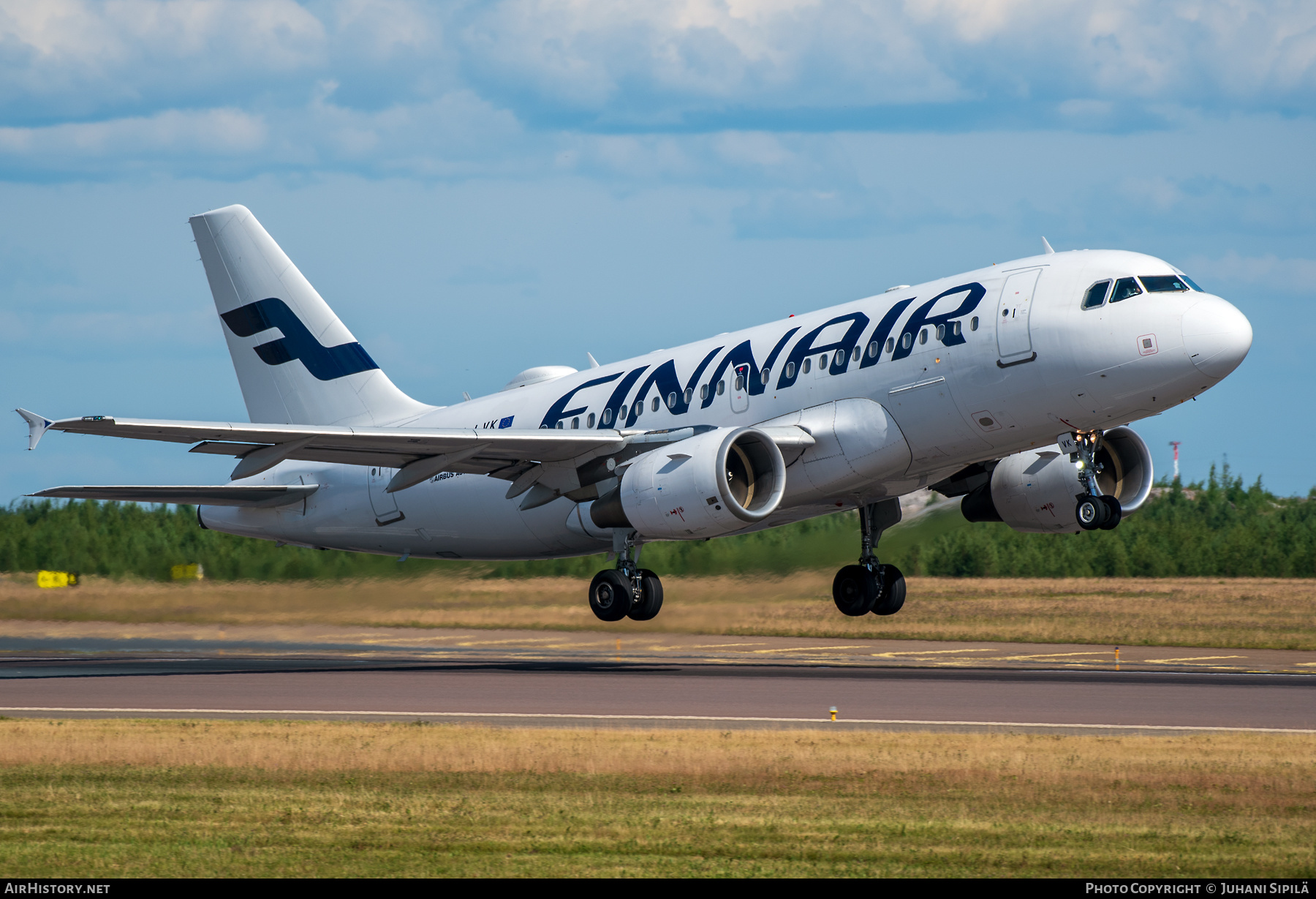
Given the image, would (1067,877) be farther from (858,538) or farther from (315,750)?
(858,538)

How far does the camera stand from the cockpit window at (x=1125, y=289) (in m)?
26.5

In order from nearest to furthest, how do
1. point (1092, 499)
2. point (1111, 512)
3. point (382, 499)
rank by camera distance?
point (1111, 512)
point (1092, 499)
point (382, 499)

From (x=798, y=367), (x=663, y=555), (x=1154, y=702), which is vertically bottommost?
(x=1154, y=702)

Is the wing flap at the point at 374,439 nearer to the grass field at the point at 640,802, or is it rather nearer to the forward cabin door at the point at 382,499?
the forward cabin door at the point at 382,499

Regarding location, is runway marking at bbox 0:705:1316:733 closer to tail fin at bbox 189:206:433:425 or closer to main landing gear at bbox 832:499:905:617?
main landing gear at bbox 832:499:905:617

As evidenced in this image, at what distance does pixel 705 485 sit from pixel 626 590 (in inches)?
200

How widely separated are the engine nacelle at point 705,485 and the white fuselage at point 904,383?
3.68ft

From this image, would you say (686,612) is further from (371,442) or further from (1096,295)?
(1096,295)

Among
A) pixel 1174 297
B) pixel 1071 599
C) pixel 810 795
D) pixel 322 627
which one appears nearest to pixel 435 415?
pixel 322 627

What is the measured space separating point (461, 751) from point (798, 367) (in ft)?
45.6

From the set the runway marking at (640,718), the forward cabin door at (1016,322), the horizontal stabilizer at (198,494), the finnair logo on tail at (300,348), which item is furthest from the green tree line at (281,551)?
the runway marking at (640,718)

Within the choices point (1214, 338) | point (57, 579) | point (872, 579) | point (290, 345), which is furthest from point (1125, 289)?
point (57, 579)

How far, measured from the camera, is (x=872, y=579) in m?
35.3

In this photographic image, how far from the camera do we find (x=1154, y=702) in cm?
2525
